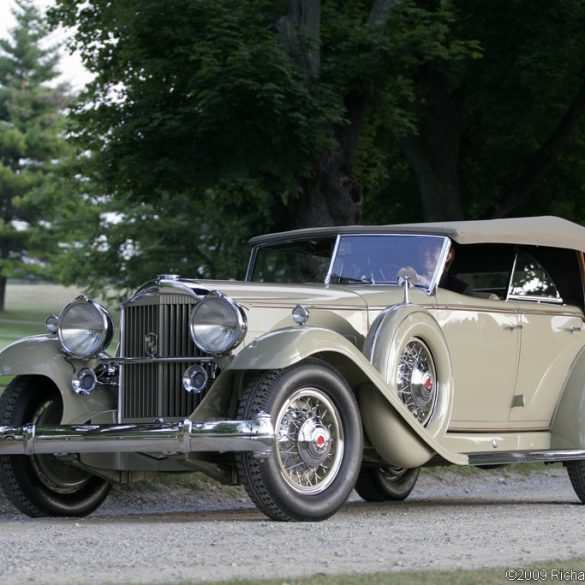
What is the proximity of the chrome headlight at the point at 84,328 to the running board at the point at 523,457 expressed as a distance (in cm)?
260

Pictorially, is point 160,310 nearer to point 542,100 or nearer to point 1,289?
point 542,100

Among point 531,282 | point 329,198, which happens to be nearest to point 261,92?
point 329,198

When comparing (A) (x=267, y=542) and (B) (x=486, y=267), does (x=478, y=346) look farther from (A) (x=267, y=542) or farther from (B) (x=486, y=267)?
(A) (x=267, y=542)

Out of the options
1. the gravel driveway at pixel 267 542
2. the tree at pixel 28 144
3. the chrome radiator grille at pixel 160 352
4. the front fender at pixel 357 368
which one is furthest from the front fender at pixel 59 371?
the tree at pixel 28 144

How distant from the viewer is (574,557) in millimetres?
5816

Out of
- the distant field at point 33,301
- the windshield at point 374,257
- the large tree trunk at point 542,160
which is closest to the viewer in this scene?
the windshield at point 374,257

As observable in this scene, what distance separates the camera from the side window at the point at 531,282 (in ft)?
31.8

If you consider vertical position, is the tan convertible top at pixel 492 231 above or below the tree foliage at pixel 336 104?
below

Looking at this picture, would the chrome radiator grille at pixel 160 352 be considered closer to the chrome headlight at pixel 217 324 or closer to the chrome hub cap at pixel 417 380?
the chrome headlight at pixel 217 324

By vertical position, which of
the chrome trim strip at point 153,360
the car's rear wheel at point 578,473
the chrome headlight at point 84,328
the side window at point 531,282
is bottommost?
the car's rear wheel at point 578,473

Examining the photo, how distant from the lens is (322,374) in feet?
24.0

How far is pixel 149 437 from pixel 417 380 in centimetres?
202

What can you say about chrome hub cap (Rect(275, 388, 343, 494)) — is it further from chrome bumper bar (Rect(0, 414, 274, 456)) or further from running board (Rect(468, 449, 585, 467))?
running board (Rect(468, 449, 585, 467))

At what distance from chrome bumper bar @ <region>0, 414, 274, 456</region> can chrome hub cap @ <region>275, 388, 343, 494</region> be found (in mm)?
330
